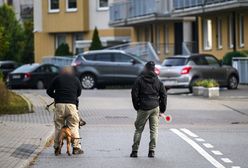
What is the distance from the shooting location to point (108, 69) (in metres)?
37.3

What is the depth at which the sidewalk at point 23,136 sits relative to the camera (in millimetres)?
13734

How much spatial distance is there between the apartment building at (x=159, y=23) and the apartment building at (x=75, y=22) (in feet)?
15.4

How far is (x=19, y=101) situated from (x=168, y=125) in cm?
557

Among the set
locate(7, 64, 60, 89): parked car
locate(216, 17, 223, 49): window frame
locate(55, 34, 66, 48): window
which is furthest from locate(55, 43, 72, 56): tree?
locate(7, 64, 60, 89): parked car

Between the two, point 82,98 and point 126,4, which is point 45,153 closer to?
point 82,98

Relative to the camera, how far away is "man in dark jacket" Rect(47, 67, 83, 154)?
1428cm

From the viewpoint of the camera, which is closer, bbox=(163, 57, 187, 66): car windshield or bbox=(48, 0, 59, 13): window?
bbox=(163, 57, 187, 66): car windshield

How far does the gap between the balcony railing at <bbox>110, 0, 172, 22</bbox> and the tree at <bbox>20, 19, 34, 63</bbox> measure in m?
15.1

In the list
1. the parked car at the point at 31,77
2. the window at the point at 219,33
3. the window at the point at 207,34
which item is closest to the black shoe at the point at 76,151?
the parked car at the point at 31,77

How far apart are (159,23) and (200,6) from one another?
10008mm

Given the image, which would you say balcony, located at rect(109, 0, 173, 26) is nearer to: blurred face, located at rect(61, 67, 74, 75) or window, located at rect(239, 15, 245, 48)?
window, located at rect(239, 15, 245, 48)

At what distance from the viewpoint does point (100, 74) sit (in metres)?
37.2

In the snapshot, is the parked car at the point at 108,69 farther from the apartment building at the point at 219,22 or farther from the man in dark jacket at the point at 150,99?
the man in dark jacket at the point at 150,99

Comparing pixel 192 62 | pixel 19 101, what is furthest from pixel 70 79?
pixel 192 62
